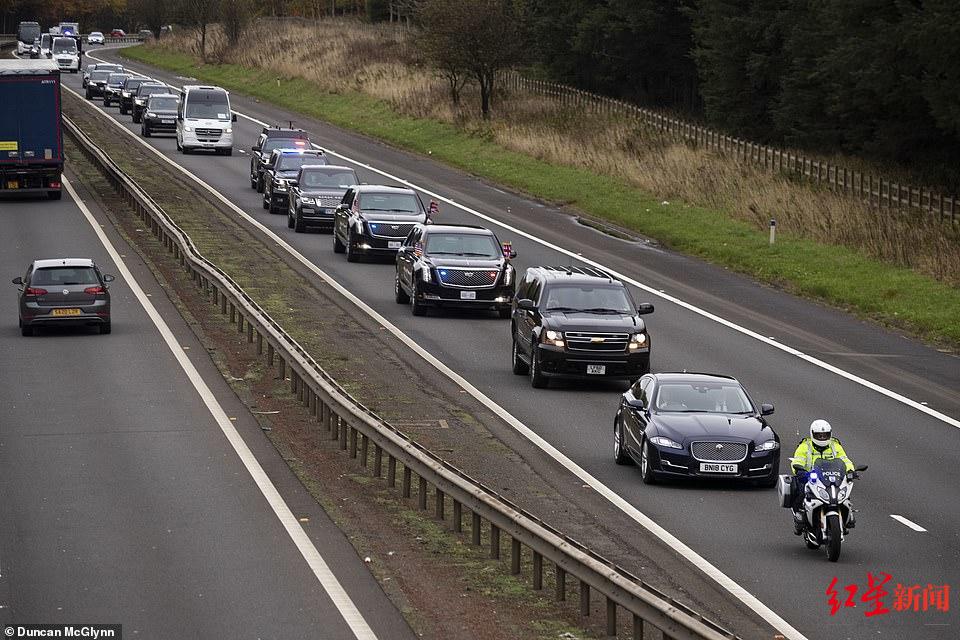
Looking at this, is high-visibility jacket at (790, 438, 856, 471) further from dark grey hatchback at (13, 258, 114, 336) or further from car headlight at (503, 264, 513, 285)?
dark grey hatchback at (13, 258, 114, 336)

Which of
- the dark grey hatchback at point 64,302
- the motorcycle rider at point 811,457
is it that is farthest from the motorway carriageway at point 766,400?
the dark grey hatchback at point 64,302

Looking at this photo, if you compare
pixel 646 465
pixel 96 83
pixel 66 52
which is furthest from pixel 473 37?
pixel 646 465

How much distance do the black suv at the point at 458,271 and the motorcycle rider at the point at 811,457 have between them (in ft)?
52.0

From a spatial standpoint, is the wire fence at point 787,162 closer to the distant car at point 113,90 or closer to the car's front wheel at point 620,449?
the distant car at point 113,90

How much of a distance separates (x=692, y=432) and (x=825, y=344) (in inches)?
465

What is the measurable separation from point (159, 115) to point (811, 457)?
189 ft

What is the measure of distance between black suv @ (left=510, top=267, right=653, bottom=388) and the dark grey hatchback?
7.85 meters

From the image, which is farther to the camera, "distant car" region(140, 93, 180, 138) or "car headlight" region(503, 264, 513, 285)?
"distant car" region(140, 93, 180, 138)

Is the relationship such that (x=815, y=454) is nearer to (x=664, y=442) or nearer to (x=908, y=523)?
(x=908, y=523)

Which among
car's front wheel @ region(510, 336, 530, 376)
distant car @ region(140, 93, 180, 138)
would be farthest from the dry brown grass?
car's front wheel @ region(510, 336, 530, 376)

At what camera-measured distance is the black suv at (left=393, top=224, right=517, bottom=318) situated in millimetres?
32219

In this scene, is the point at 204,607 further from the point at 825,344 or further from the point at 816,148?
the point at 816,148

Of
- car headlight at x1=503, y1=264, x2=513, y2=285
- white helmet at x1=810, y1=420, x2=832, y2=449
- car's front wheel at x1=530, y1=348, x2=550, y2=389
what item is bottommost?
car's front wheel at x1=530, y1=348, x2=550, y2=389

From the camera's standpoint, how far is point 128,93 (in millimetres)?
81062
